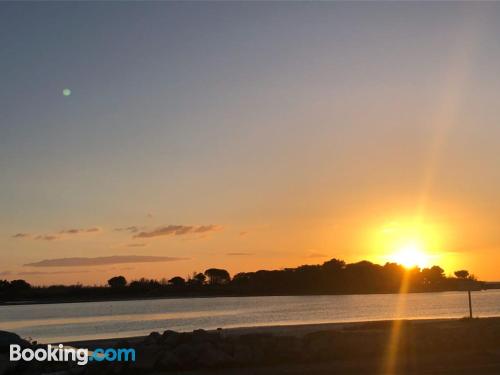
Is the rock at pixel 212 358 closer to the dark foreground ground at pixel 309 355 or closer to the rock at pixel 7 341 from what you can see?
the dark foreground ground at pixel 309 355

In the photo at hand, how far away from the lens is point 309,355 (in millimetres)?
21453

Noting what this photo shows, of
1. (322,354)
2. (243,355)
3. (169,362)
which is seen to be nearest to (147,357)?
(169,362)

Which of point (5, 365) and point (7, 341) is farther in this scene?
point (7, 341)

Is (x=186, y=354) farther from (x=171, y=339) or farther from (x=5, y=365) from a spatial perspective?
(x=5, y=365)

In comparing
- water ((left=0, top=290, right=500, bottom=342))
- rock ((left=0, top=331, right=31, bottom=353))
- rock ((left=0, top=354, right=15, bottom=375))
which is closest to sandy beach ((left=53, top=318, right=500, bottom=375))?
rock ((left=0, top=354, right=15, bottom=375))

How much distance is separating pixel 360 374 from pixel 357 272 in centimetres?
18131

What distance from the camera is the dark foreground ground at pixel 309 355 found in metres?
19.6

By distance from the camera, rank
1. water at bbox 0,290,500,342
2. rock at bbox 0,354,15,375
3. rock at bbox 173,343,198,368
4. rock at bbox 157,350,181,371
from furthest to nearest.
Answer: water at bbox 0,290,500,342 → rock at bbox 173,343,198,368 → rock at bbox 157,350,181,371 → rock at bbox 0,354,15,375

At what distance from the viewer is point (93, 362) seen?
19.8m

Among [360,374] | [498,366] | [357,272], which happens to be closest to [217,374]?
[360,374]

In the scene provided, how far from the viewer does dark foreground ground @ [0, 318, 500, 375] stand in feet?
64.4

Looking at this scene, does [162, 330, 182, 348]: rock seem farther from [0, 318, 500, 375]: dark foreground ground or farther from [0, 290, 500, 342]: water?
[0, 290, 500, 342]: water

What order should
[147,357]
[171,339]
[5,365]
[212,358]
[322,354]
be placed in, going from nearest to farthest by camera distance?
[5,365] → [212,358] → [147,357] → [322,354] → [171,339]

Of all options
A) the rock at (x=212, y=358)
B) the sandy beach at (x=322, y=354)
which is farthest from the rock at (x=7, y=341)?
the rock at (x=212, y=358)
